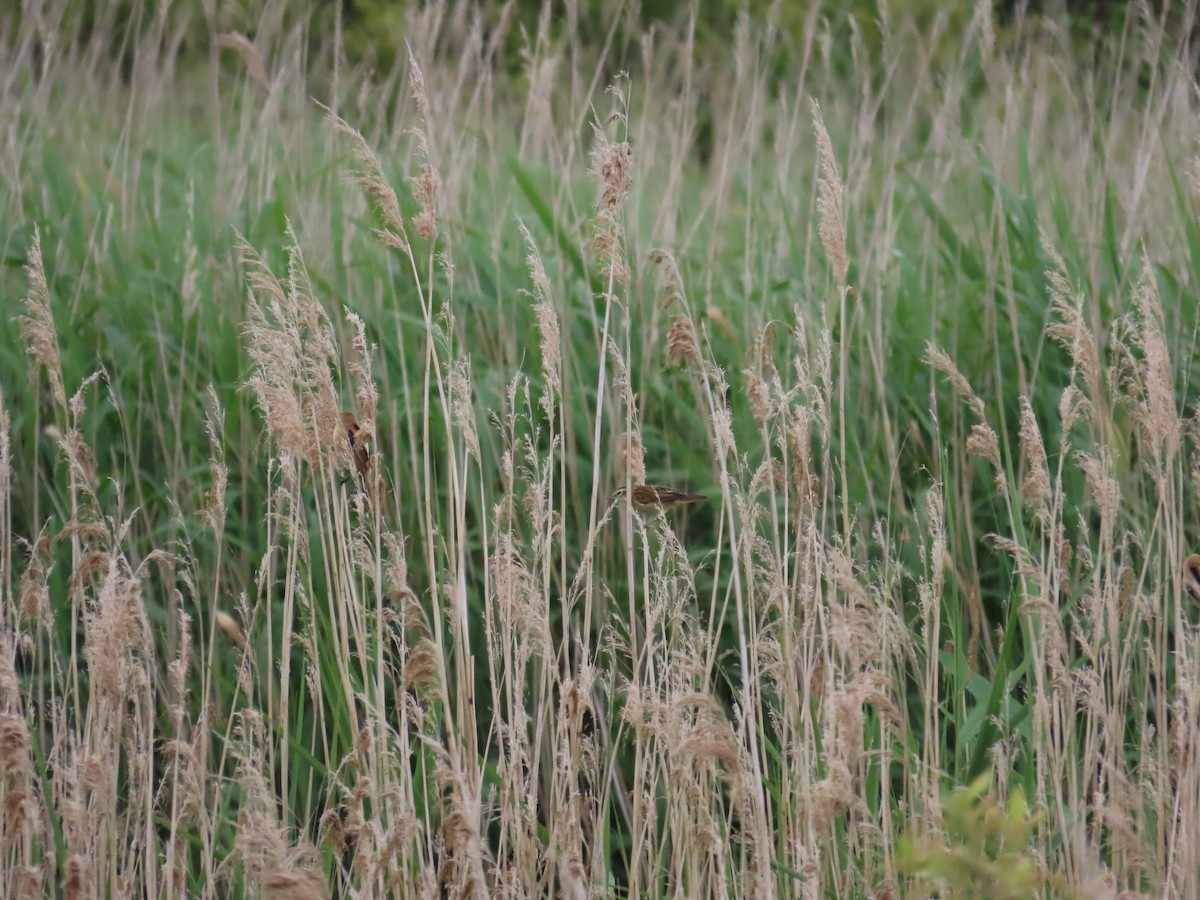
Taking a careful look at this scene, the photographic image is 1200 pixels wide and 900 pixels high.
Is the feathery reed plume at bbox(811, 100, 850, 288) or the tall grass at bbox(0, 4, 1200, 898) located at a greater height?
the feathery reed plume at bbox(811, 100, 850, 288)

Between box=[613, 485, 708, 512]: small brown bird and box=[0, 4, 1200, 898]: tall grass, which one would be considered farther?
box=[613, 485, 708, 512]: small brown bird

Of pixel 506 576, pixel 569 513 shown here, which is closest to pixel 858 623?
pixel 506 576

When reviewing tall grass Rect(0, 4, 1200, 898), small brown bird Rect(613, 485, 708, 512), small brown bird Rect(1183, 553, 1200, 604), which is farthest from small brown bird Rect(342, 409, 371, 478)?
small brown bird Rect(1183, 553, 1200, 604)

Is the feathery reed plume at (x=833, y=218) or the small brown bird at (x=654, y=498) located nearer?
the feathery reed plume at (x=833, y=218)

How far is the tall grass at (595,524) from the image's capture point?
1915 millimetres

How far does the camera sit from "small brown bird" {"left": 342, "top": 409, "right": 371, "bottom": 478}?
198 centimetres

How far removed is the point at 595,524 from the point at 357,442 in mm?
653

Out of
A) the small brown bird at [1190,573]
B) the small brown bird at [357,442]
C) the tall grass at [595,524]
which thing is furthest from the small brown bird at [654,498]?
the small brown bird at [1190,573]

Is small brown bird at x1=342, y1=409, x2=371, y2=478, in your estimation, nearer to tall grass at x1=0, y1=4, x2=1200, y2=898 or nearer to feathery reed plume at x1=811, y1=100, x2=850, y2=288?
tall grass at x1=0, y1=4, x2=1200, y2=898

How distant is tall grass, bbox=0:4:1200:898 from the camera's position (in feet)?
6.28

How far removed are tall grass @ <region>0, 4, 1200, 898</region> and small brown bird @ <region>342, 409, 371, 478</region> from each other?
29mm

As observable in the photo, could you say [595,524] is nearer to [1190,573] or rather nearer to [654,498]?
[654,498]

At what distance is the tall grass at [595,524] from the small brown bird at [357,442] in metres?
0.03

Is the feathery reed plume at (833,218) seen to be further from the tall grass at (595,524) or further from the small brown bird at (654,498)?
the small brown bird at (654,498)
